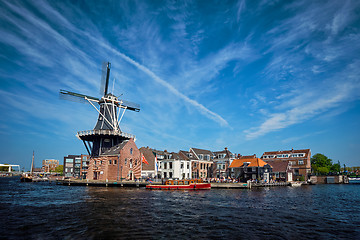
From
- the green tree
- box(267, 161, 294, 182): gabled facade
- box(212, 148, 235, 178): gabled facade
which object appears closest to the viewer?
box(267, 161, 294, 182): gabled facade

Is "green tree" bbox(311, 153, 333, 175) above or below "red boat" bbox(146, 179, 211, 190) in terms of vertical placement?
above

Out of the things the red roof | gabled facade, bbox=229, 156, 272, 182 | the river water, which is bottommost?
the river water

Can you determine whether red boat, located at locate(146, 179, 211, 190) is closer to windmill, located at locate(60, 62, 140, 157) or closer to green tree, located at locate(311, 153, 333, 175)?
windmill, located at locate(60, 62, 140, 157)

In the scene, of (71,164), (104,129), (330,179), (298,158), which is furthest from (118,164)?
(71,164)

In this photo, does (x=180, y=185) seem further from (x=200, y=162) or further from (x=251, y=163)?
(x=251, y=163)

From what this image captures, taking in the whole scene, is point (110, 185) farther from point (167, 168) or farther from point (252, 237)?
point (252, 237)

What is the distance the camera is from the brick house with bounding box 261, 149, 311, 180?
89312mm

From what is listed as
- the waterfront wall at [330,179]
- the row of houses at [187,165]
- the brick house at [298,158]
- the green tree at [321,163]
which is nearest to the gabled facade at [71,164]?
the row of houses at [187,165]

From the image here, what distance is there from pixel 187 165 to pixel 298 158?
45235 mm

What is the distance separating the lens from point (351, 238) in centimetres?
1797

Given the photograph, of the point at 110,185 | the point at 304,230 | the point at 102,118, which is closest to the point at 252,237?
the point at 304,230

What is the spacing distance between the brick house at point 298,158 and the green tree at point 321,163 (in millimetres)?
16382

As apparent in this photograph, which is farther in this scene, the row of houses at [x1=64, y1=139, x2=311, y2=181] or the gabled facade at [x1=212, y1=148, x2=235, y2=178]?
the gabled facade at [x1=212, y1=148, x2=235, y2=178]

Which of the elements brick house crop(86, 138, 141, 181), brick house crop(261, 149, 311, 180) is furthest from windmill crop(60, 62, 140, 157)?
brick house crop(261, 149, 311, 180)
